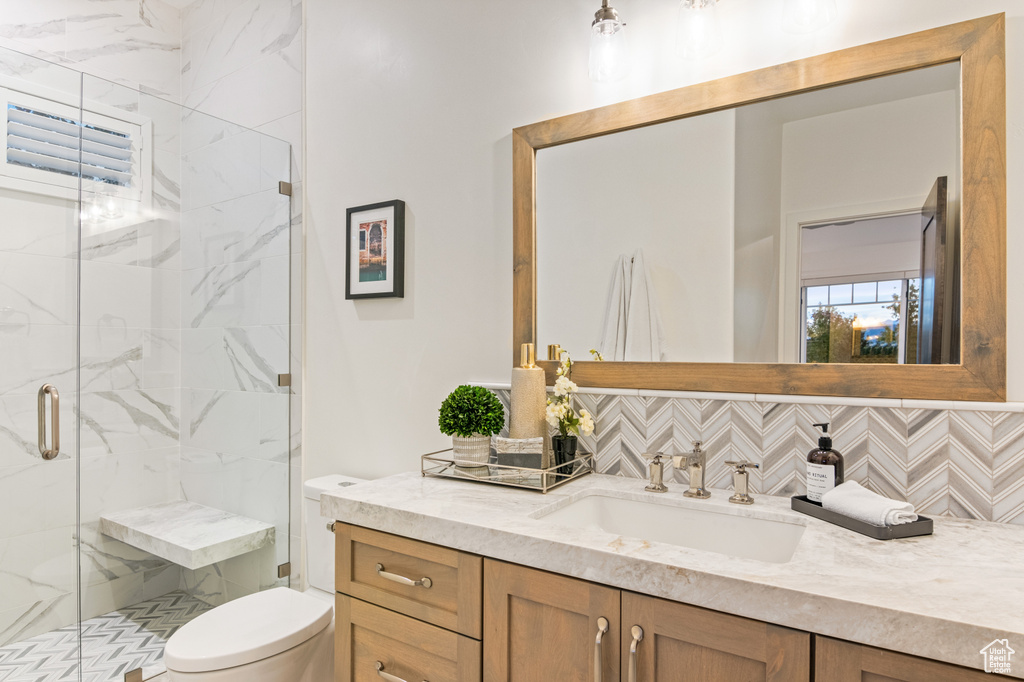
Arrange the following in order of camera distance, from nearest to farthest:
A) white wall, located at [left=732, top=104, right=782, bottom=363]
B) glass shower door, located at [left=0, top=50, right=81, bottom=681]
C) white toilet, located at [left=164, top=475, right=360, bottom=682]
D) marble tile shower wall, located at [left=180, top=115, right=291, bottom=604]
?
white wall, located at [left=732, top=104, right=782, bottom=363] < white toilet, located at [left=164, top=475, right=360, bottom=682] < glass shower door, located at [left=0, top=50, right=81, bottom=681] < marble tile shower wall, located at [left=180, top=115, right=291, bottom=604]

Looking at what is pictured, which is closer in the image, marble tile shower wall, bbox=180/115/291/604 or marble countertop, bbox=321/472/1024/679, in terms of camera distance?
marble countertop, bbox=321/472/1024/679

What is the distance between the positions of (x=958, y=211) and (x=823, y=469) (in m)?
0.57

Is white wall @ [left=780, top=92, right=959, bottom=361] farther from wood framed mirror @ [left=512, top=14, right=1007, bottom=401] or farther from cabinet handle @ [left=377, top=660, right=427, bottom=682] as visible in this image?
cabinet handle @ [left=377, top=660, right=427, bottom=682]

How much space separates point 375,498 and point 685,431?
0.74 m

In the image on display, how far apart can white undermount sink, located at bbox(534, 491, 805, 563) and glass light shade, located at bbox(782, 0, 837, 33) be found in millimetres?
1036

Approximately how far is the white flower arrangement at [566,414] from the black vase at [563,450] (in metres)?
0.03

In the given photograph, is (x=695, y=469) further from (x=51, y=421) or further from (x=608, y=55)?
(x=51, y=421)

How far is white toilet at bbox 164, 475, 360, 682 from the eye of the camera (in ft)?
4.68

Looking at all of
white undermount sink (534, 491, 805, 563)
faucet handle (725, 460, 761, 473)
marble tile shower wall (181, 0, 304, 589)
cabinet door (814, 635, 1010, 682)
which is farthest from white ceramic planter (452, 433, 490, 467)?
marble tile shower wall (181, 0, 304, 589)

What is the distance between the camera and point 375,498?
4.09 feet

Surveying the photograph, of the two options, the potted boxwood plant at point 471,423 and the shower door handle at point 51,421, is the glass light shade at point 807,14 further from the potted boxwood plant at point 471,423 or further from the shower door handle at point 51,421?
the shower door handle at point 51,421

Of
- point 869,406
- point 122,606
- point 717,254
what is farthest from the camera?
A: point 122,606

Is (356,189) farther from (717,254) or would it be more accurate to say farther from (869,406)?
(869,406)

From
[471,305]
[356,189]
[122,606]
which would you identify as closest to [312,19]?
[356,189]
